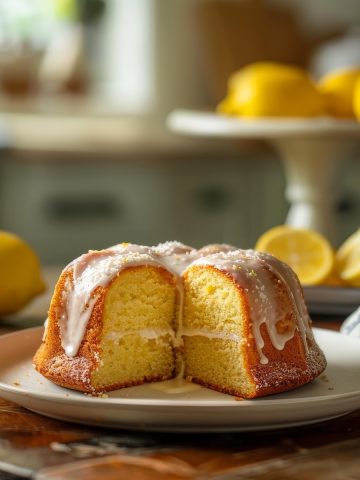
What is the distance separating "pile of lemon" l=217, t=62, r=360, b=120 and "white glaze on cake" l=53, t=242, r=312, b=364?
0.77 metres

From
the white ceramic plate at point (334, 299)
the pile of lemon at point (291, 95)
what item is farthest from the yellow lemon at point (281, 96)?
the white ceramic plate at point (334, 299)

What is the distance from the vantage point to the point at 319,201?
197cm

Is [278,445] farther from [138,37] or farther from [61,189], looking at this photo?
[138,37]

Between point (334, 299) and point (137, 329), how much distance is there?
488mm

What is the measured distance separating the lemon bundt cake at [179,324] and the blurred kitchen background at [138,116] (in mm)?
2783

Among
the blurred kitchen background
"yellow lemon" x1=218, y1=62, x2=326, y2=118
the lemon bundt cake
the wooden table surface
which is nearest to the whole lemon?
the lemon bundt cake

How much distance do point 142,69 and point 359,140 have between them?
9.22 feet

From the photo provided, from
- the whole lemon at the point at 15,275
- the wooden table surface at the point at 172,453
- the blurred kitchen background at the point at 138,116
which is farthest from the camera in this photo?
the blurred kitchen background at the point at 138,116

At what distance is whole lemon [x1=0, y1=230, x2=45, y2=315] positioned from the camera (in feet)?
4.75

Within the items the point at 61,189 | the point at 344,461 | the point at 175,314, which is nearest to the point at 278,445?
the point at 344,461

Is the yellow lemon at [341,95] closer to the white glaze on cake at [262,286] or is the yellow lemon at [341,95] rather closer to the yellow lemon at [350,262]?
the yellow lemon at [350,262]

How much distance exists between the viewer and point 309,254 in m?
1.60

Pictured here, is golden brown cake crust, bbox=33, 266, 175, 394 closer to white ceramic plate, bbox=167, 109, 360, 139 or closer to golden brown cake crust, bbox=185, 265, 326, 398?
golden brown cake crust, bbox=185, 265, 326, 398

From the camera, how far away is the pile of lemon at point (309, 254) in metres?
1.59
